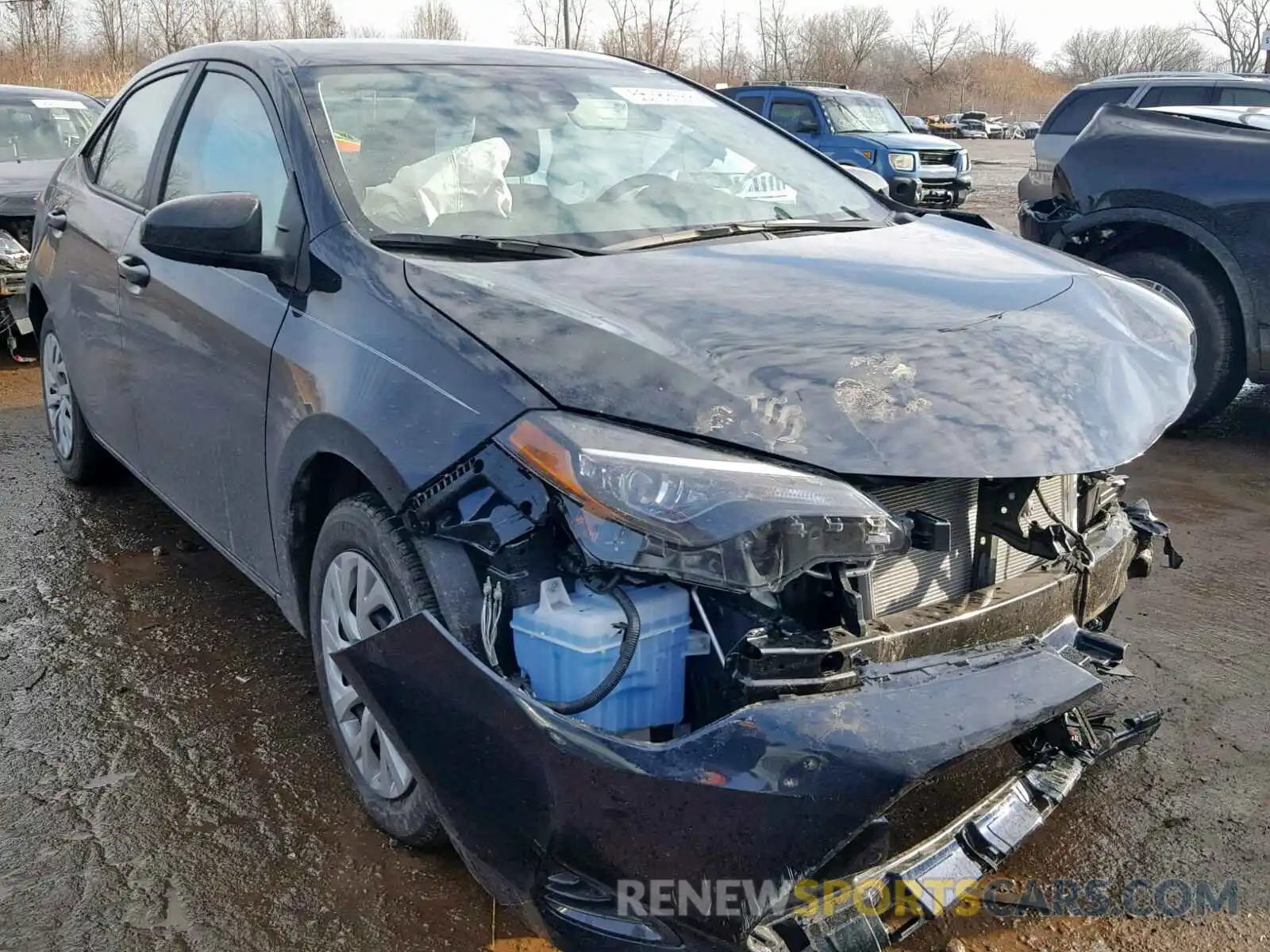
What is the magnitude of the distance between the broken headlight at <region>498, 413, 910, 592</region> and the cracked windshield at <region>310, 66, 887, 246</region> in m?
1.01

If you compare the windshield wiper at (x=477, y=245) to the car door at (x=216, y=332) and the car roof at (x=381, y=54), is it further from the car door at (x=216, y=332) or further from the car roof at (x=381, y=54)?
the car roof at (x=381, y=54)

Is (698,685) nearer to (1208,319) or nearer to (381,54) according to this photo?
(381,54)

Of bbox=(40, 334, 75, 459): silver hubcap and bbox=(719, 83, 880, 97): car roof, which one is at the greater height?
bbox=(719, 83, 880, 97): car roof

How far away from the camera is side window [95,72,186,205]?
12.2ft

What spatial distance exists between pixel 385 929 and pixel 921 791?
121 centimetres

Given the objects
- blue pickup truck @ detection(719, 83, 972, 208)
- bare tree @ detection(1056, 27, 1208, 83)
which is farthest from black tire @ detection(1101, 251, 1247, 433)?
bare tree @ detection(1056, 27, 1208, 83)

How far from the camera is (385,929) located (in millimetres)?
2279

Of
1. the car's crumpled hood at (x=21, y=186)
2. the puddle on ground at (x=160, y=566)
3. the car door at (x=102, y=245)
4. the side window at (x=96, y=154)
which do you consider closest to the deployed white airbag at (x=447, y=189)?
the car door at (x=102, y=245)

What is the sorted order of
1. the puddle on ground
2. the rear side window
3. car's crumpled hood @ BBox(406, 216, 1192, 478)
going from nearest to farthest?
car's crumpled hood @ BBox(406, 216, 1192, 478), the puddle on ground, the rear side window

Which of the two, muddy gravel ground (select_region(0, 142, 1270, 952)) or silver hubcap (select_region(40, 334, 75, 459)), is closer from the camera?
muddy gravel ground (select_region(0, 142, 1270, 952))

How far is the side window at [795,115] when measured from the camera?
17.1 meters

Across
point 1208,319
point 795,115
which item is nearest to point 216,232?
point 1208,319

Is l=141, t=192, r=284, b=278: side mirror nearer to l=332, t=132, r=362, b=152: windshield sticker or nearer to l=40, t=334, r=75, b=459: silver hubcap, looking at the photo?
l=332, t=132, r=362, b=152: windshield sticker

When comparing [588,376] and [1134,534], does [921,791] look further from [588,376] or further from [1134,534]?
[588,376]
